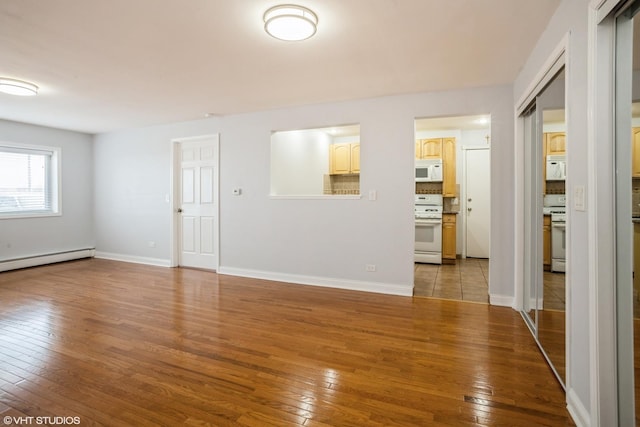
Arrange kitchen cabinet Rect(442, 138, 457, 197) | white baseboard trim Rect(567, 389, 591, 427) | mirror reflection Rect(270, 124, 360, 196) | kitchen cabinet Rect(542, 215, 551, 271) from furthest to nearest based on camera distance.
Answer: kitchen cabinet Rect(442, 138, 457, 197) < mirror reflection Rect(270, 124, 360, 196) < kitchen cabinet Rect(542, 215, 551, 271) < white baseboard trim Rect(567, 389, 591, 427)

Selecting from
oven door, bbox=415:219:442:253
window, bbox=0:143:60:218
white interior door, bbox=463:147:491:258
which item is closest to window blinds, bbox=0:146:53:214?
window, bbox=0:143:60:218

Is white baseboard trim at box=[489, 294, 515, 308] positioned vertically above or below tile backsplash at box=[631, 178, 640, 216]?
below

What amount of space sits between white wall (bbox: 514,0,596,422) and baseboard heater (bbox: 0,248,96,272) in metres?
7.52

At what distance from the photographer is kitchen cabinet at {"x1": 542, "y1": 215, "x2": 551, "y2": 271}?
7.75ft

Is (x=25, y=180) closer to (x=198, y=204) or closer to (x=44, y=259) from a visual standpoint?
(x=44, y=259)

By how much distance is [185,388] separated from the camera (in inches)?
77.9

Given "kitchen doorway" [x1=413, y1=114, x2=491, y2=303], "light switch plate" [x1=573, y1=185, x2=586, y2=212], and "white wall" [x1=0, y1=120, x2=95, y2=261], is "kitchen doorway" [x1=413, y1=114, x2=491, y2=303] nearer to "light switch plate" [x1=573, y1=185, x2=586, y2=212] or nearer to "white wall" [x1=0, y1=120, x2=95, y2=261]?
"light switch plate" [x1=573, y1=185, x2=586, y2=212]

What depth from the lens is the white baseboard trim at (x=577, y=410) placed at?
1587 mm

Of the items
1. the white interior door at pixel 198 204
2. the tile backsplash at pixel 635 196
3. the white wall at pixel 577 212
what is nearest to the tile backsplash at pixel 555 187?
the white wall at pixel 577 212

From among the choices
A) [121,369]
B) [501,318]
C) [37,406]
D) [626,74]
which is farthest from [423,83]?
[37,406]

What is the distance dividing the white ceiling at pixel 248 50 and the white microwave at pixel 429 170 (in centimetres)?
254

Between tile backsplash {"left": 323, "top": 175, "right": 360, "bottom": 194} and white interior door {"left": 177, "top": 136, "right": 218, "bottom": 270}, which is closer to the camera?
white interior door {"left": 177, "top": 136, "right": 218, "bottom": 270}

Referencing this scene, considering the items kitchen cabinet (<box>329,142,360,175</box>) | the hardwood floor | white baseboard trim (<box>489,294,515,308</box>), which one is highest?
kitchen cabinet (<box>329,142,360,175</box>)

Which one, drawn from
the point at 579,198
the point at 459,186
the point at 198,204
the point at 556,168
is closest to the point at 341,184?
the point at 459,186
